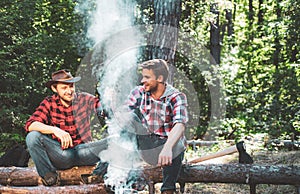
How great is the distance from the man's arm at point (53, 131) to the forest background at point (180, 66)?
14.5ft

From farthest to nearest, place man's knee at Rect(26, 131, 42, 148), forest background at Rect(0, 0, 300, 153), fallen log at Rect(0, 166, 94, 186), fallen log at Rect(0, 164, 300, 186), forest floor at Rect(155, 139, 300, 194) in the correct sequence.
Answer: forest background at Rect(0, 0, 300, 153), forest floor at Rect(155, 139, 300, 194), fallen log at Rect(0, 164, 300, 186), fallen log at Rect(0, 166, 94, 186), man's knee at Rect(26, 131, 42, 148)

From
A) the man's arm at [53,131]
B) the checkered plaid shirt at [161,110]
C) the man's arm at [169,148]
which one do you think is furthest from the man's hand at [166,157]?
the man's arm at [53,131]

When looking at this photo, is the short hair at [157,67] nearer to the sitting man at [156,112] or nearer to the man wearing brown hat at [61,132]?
the sitting man at [156,112]

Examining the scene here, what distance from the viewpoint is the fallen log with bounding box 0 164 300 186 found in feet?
12.8

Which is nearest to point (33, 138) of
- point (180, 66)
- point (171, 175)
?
point (171, 175)

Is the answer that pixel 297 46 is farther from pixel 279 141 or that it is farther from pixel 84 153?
pixel 84 153

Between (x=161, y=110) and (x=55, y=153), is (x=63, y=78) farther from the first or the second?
(x=161, y=110)

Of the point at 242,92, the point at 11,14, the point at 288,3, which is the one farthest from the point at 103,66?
the point at 288,3

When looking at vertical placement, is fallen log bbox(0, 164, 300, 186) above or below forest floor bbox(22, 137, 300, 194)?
above

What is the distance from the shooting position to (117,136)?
12.3 ft

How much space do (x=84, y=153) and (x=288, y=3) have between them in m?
7.58

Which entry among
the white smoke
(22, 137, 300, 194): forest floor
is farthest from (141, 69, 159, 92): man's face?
the white smoke

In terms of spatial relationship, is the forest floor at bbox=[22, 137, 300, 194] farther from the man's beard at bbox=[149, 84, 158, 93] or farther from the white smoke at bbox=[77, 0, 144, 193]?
the white smoke at bbox=[77, 0, 144, 193]

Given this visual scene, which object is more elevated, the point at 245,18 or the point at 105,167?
the point at 245,18
